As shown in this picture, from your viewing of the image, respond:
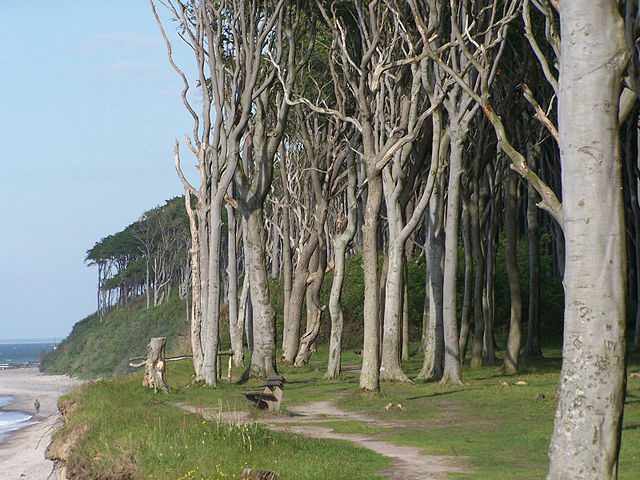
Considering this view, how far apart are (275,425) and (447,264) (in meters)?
8.76

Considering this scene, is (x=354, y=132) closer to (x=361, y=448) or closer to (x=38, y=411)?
(x=361, y=448)

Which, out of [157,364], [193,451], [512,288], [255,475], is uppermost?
[512,288]

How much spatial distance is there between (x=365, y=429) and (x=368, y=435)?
0.63 meters

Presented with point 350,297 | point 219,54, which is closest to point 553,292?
point 350,297

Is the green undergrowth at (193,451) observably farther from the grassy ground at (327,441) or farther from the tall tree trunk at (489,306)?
the tall tree trunk at (489,306)

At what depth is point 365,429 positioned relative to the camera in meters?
15.4

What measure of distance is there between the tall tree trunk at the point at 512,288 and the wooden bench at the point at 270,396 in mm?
10234

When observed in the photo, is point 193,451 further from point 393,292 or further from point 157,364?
point 393,292

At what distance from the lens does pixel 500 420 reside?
16.2 m

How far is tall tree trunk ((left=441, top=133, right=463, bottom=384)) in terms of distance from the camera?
22672mm

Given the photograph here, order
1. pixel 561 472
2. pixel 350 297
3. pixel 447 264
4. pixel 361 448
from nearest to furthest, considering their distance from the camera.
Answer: pixel 561 472 → pixel 361 448 → pixel 447 264 → pixel 350 297

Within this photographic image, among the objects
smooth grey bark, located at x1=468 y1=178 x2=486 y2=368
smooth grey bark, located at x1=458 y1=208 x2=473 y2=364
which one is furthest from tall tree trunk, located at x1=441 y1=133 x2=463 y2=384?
smooth grey bark, located at x1=468 y1=178 x2=486 y2=368

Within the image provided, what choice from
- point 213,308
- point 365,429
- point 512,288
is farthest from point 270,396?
point 512,288

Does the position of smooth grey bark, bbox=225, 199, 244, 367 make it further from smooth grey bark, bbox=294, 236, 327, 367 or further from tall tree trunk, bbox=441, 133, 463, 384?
tall tree trunk, bbox=441, 133, 463, 384
